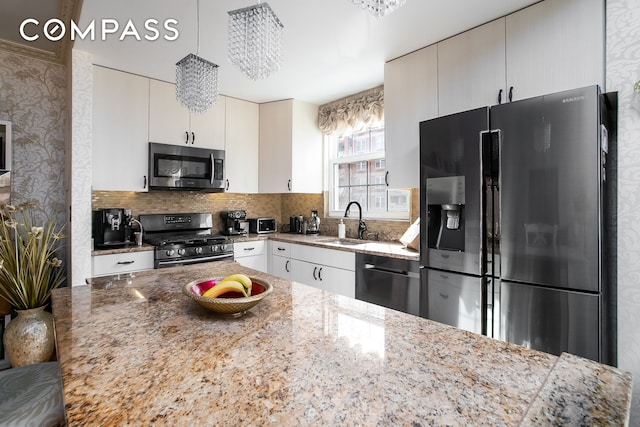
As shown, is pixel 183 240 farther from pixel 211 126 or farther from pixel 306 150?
pixel 306 150

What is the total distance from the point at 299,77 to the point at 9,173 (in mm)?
2456

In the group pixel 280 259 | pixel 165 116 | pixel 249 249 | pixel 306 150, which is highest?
pixel 165 116

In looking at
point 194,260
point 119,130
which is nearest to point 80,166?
A: point 119,130

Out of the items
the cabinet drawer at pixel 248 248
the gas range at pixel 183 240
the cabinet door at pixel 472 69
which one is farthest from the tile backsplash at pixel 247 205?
the cabinet door at pixel 472 69

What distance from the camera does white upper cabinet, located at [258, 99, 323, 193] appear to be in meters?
3.67

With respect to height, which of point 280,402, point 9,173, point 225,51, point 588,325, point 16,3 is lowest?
point 588,325

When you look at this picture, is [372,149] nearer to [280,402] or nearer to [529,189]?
[529,189]

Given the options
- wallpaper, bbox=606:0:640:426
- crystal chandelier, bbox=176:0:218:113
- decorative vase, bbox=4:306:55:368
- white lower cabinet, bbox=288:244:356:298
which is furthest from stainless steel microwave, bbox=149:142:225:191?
wallpaper, bbox=606:0:640:426

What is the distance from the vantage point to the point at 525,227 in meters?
1.67

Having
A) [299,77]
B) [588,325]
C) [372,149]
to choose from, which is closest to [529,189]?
→ [588,325]

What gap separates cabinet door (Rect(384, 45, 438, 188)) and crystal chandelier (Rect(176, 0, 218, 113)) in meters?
1.53

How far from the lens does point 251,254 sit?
353 cm

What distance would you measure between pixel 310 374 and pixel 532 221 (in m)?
1.46

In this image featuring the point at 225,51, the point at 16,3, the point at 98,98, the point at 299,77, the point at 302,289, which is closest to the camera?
the point at 302,289
